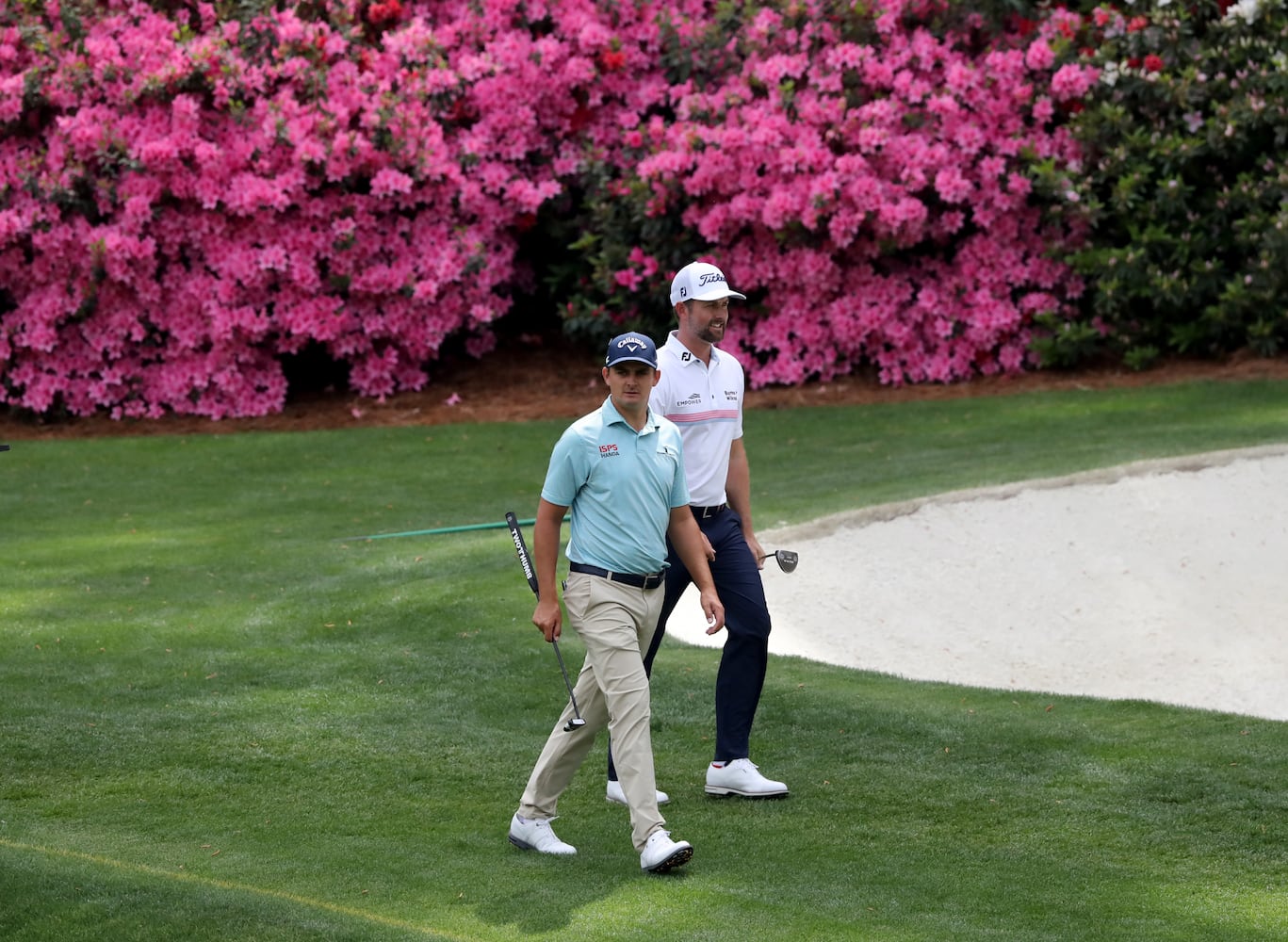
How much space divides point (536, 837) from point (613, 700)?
23.0 inches

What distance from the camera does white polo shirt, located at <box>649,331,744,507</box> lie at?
6312mm

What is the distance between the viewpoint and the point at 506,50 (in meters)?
18.0

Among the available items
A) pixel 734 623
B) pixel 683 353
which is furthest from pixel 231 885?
pixel 683 353

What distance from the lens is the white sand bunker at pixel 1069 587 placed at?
1001 cm

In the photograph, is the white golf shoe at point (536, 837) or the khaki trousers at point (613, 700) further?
the white golf shoe at point (536, 837)

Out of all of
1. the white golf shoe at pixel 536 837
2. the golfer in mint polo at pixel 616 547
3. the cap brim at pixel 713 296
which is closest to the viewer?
the golfer in mint polo at pixel 616 547

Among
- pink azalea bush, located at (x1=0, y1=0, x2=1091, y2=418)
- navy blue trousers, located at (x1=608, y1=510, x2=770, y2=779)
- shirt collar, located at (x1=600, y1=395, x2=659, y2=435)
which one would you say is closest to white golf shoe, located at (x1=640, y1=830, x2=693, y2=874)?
navy blue trousers, located at (x1=608, y1=510, x2=770, y2=779)

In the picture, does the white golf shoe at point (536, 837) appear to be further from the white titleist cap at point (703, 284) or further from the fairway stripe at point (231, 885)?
the white titleist cap at point (703, 284)

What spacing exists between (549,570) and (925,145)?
12134 mm

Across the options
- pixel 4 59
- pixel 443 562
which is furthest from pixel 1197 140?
pixel 4 59

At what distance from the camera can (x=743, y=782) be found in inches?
250

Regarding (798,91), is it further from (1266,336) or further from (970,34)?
(1266,336)

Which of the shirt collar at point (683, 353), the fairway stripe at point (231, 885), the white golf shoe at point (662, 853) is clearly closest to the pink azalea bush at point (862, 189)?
the shirt collar at point (683, 353)

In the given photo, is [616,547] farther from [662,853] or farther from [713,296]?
[713,296]
